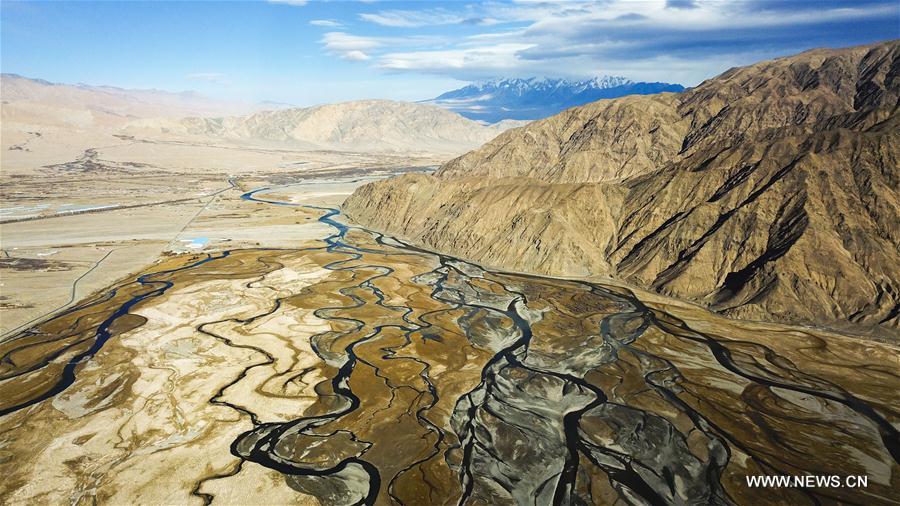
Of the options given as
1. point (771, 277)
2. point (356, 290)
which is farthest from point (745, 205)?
point (356, 290)

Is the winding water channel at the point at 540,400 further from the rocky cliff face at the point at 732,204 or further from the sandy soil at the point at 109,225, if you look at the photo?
the sandy soil at the point at 109,225

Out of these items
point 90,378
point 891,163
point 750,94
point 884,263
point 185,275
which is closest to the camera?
point 90,378

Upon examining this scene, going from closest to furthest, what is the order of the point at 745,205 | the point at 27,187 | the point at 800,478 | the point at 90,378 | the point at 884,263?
the point at 800,478
the point at 90,378
the point at 884,263
the point at 745,205
the point at 27,187

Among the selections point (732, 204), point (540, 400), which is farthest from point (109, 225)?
point (732, 204)

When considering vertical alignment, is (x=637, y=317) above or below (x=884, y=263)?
below

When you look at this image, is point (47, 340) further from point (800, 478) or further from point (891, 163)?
point (891, 163)

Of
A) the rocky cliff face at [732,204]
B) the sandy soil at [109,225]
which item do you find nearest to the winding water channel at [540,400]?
the rocky cliff face at [732,204]
